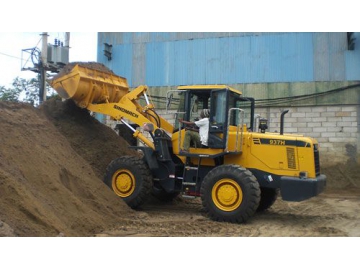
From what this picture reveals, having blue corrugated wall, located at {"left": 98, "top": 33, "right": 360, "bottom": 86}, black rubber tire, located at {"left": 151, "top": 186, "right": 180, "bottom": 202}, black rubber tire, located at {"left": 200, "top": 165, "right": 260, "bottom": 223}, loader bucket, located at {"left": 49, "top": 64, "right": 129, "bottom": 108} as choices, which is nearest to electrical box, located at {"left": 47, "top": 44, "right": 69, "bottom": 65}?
blue corrugated wall, located at {"left": 98, "top": 33, "right": 360, "bottom": 86}

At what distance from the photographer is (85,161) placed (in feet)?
28.7

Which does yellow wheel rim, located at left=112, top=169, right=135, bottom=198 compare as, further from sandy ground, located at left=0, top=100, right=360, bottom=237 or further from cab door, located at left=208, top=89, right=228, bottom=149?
cab door, located at left=208, top=89, right=228, bottom=149

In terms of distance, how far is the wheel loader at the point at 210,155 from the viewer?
23.5 ft

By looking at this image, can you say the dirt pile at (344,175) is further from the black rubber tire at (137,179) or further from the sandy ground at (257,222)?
the black rubber tire at (137,179)

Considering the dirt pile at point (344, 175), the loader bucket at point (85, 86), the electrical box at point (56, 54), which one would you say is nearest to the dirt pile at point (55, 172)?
the loader bucket at point (85, 86)

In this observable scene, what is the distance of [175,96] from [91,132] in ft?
8.86

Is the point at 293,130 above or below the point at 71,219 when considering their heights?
above

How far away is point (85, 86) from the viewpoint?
8.80 m

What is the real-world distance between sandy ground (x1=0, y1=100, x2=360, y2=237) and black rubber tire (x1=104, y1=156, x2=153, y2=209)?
266mm

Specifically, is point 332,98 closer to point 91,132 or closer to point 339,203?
point 339,203

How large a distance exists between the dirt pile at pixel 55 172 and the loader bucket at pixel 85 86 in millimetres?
880

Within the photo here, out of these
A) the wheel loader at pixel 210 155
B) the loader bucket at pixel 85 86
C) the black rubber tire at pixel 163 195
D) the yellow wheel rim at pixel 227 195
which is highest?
the loader bucket at pixel 85 86

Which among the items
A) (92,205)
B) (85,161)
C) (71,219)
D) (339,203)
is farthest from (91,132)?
(339,203)

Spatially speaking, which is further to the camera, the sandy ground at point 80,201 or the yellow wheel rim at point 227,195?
the yellow wheel rim at point 227,195
